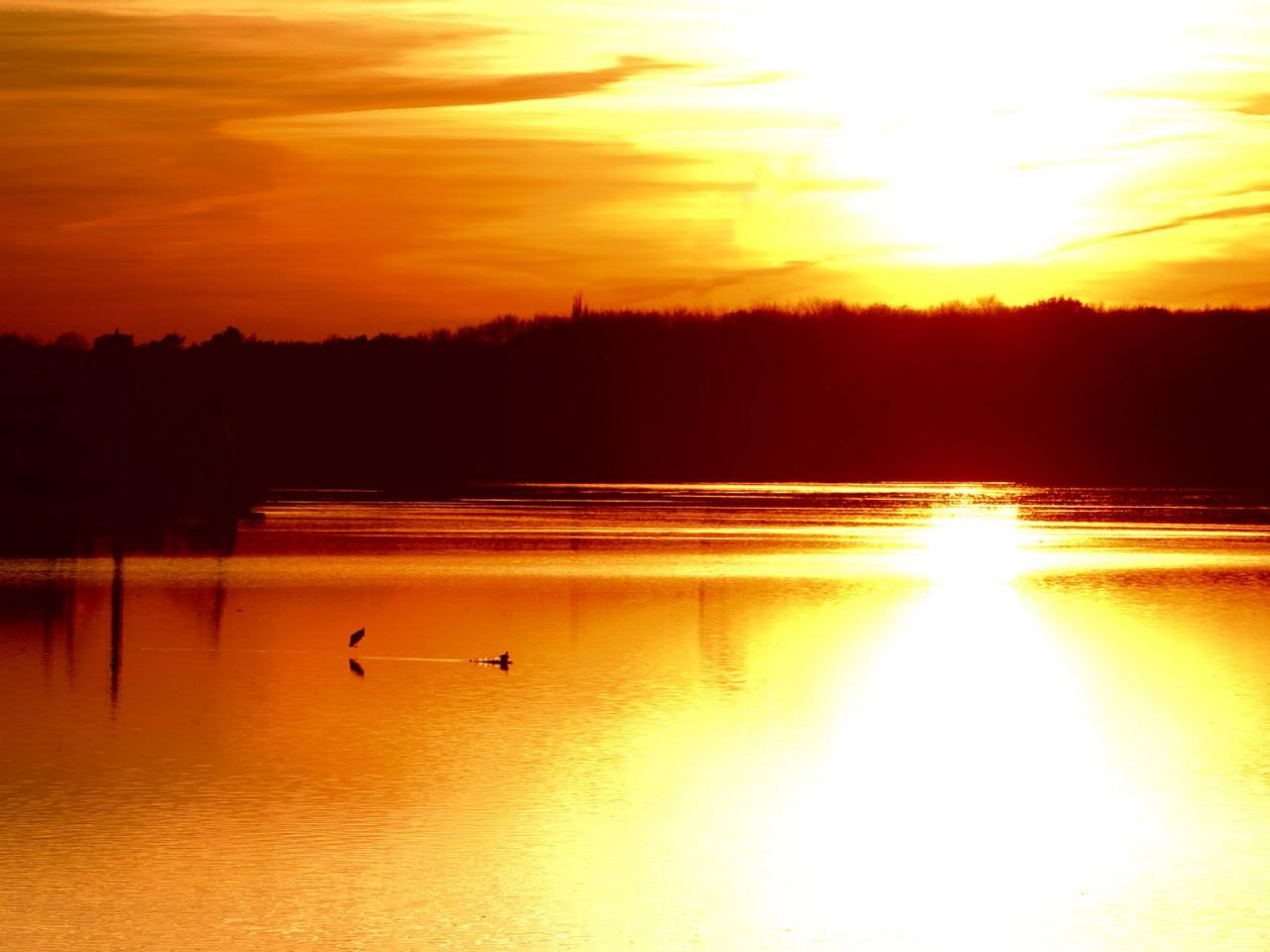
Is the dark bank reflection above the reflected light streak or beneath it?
above

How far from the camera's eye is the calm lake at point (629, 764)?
9.71m

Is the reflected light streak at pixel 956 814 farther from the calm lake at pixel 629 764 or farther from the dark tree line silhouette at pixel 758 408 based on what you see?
the dark tree line silhouette at pixel 758 408

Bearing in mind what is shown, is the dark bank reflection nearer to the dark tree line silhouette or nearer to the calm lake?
the calm lake

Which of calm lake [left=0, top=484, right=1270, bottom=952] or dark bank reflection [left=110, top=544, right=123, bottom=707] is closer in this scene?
calm lake [left=0, top=484, right=1270, bottom=952]

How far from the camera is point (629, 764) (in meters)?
13.8

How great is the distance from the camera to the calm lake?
971 cm

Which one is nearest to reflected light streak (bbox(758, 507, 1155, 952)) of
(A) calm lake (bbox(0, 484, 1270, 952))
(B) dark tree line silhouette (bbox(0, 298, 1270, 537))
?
(A) calm lake (bbox(0, 484, 1270, 952))

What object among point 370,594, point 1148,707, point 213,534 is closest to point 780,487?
point 213,534

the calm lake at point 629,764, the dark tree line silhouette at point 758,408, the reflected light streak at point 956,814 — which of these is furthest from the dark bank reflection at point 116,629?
the dark tree line silhouette at point 758,408

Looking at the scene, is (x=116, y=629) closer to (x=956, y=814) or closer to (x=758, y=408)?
(x=956, y=814)

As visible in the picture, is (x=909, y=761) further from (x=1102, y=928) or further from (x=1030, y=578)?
(x=1030, y=578)

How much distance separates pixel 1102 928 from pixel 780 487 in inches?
3013

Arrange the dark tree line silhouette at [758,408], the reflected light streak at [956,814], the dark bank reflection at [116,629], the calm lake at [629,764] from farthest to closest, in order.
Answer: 1. the dark tree line silhouette at [758,408]
2. the dark bank reflection at [116,629]
3. the reflected light streak at [956,814]
4. the calm lake at [629,764]

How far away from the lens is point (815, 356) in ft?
422
